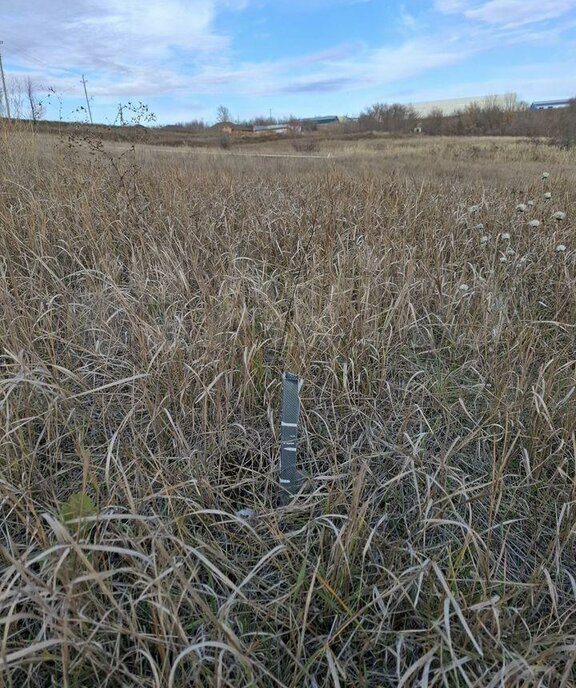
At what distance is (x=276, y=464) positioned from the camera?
1.48m

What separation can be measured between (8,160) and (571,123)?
2667cm

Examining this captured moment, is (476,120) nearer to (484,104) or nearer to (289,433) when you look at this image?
(484,104)

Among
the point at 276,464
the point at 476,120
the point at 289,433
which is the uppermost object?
the point at 476,120

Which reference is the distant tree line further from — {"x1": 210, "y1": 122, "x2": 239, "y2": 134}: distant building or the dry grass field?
the dry grass field

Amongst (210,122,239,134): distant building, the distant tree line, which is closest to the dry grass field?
the distant tree line

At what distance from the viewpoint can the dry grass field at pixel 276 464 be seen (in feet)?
3.05

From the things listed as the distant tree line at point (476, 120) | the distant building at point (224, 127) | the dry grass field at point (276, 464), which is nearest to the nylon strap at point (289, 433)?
the dry grass field at point (276, 464)

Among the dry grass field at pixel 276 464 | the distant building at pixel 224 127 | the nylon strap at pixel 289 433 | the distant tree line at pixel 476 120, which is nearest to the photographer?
the dry grass field at pixel 276 464

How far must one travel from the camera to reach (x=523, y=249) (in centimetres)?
332

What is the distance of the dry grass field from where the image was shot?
931mm

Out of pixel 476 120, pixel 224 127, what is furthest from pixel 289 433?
pixel 476 120

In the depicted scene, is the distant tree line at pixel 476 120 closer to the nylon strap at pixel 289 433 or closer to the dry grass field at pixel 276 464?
the dry grass field at pixel 276 464

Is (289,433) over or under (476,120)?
under

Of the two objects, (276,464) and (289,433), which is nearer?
(289,433)
